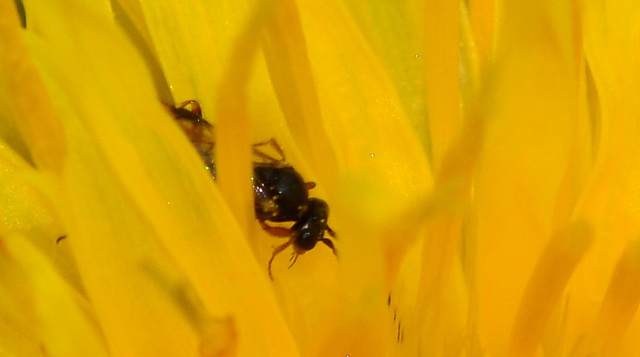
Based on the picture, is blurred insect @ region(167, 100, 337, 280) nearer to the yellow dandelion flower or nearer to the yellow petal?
the yellow dandelion flower

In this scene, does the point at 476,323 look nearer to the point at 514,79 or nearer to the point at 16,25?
the point at 514,79

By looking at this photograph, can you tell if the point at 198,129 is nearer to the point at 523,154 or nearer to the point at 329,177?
the point at 329,177

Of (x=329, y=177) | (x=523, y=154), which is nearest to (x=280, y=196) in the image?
(x=329, y=177)

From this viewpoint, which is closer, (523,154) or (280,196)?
(523,154)

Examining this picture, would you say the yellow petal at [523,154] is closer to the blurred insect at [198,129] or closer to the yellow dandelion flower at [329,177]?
the yellow dandelion flower at [329,177]

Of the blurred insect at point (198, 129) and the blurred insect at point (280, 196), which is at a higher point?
the blurred insect at point (198, 129)

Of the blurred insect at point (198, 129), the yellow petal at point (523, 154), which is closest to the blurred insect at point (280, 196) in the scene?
the blurred insect at point (198, 129)
